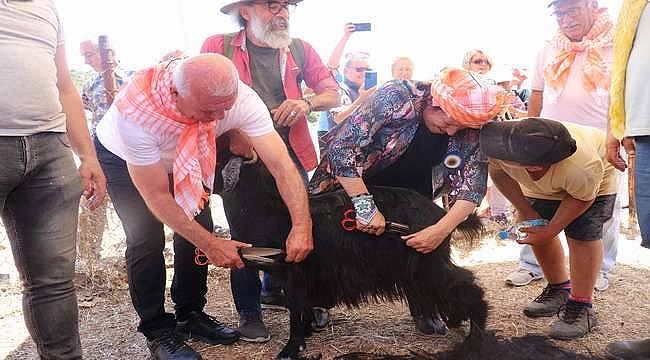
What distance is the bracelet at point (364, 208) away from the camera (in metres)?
2.55

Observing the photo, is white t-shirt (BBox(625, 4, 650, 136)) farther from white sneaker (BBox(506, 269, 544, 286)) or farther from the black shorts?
white sneaker (BBox(506, 269, 544, 286))

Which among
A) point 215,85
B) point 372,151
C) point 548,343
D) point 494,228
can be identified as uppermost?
point 215,85

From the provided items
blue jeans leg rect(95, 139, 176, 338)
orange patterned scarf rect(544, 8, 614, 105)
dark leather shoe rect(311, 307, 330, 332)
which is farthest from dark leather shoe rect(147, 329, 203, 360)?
orange patterned scarf rect(544, 8, 614, 105)

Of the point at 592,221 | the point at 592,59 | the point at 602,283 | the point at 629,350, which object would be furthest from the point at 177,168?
the point at 602,283

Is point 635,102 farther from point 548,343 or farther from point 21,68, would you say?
point 21,68

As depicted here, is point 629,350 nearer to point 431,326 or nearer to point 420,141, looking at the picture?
point 431,326

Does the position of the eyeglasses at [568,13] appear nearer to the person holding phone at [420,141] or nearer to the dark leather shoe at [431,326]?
the person holding phone at [420,141]

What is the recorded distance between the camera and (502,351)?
2549mm

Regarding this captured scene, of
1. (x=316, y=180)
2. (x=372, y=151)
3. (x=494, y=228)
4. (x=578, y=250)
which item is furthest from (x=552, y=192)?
(x=494, y=228)

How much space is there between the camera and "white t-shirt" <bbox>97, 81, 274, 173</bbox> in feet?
7.43

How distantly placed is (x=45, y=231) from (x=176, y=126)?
655 millimetres

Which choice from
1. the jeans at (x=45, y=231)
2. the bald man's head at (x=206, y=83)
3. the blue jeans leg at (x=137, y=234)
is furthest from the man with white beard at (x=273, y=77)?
the jeans at (x=45, y=231)

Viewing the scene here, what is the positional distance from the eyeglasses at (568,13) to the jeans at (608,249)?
4.16ft

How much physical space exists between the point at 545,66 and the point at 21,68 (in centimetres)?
328
